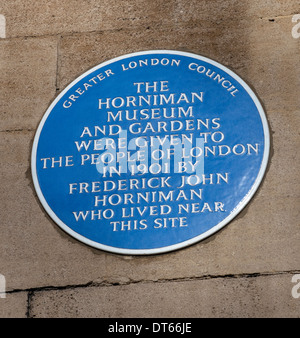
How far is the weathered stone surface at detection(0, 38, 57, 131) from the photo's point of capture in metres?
6.46

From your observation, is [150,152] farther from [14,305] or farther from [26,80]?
[14,305]

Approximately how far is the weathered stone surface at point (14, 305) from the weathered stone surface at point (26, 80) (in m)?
1.20

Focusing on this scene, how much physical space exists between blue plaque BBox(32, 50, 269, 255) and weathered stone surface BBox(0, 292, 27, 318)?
1.61 feet

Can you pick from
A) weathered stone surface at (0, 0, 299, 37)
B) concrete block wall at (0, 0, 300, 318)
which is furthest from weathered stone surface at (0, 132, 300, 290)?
weathered stone surface at (0, 0, 299, 37)

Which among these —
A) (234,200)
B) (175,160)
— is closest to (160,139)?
(175,160)

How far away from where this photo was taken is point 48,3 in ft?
22.9

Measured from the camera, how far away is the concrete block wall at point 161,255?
219 inches

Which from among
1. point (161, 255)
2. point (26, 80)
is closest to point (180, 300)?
point (161, 255)

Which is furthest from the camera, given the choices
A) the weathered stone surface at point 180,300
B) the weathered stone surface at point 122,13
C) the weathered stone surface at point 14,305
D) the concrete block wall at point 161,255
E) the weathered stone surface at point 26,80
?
the weathered stone surface at point 122,13

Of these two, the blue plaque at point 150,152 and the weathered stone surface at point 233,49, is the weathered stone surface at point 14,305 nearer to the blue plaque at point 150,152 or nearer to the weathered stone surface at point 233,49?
the blue plaque at point 150,152

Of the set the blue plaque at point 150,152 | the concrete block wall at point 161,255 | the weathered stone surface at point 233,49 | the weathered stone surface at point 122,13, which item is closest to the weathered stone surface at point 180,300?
the concrete block wall at point 161,255

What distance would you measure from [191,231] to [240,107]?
2.98ft

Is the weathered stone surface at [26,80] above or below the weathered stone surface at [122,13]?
below
